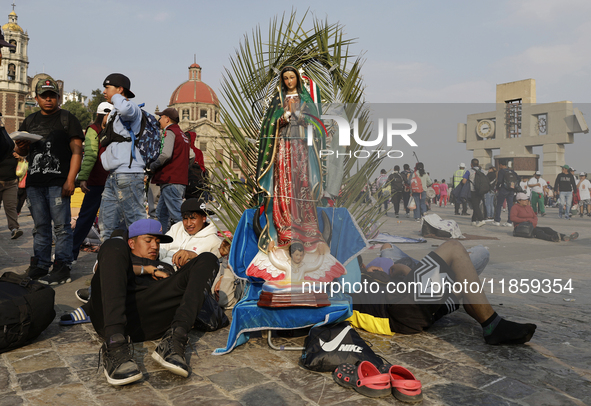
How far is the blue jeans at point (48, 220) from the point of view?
5.02 metres

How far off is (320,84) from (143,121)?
6.10 ft

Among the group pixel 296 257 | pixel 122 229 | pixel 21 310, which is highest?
pixel 122 229

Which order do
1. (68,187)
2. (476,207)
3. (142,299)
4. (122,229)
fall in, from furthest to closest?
(476,207)
(68,187)
(122,229)
(142,299)

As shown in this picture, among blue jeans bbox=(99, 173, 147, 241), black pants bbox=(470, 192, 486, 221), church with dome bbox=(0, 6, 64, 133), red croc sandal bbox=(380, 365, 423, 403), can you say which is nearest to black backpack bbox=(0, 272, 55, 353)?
blue jeans bbox=(99, 173, 147, 241)

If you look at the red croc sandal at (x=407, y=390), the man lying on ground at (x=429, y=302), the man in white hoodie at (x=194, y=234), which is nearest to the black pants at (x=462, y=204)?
the man lying on ground at (x=429, y=302)

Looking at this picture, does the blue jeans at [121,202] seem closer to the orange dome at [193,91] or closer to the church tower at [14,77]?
the orange dome at [193,91]

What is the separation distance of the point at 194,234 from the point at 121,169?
1068mm

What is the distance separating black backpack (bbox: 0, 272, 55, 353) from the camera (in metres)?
2.96

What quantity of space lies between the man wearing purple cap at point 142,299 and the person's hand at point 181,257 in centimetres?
23

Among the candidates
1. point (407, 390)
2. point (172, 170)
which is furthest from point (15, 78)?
point (407, 390)

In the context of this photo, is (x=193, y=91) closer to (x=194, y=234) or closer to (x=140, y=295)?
(x=194, y=234)

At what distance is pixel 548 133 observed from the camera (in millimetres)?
3100

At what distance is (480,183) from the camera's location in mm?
4602

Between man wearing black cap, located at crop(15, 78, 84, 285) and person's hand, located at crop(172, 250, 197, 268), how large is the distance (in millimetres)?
1951
